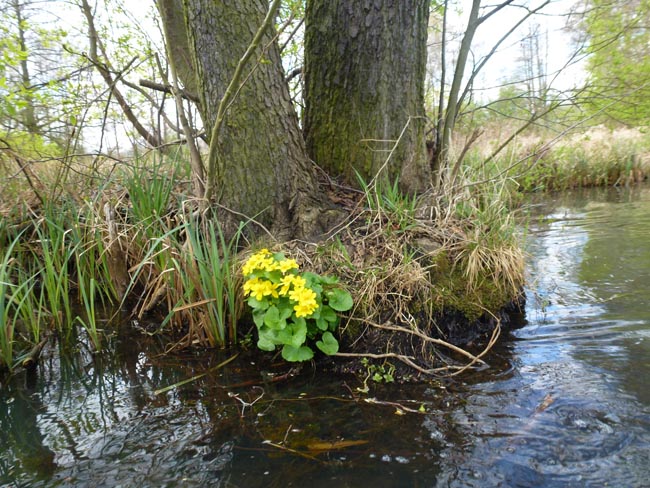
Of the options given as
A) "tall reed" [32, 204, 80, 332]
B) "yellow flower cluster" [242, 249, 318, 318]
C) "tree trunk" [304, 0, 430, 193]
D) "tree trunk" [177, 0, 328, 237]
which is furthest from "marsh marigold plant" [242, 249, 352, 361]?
"tall reed" [32, 204, 80, 332]

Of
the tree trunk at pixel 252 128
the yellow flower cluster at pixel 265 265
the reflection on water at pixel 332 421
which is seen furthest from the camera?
the tree trunk at pixel 252 128

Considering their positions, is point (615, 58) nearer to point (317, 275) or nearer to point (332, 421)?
point (317, 275)

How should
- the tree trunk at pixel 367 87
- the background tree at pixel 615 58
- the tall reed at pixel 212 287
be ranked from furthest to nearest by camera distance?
the background tree at pixel 615 58, the tree trunk at pixel 367 87, the tall reed at pixel 212 287

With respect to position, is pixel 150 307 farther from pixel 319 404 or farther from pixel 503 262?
pixel 503 262

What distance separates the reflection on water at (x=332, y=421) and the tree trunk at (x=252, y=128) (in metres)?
0.95

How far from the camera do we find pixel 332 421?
69.0 inches

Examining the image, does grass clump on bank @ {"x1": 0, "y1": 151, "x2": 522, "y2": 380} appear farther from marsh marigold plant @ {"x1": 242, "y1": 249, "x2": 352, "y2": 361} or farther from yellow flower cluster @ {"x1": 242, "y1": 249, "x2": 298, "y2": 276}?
yellow flower cluster @ {"x1": 242, "y1": 249, "x2": 298, "y2": 276}

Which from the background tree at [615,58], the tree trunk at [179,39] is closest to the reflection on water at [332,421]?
the background tree at [615,58]

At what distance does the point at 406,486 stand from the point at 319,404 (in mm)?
575

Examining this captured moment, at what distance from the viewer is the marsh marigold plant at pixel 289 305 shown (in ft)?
6.50

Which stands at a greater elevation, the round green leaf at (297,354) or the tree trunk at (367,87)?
the tree trunk at (367,87)

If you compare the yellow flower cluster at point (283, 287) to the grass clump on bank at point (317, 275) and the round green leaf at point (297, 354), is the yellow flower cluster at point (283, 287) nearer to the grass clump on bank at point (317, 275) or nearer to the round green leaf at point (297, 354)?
the grass clump on bank at point (317, 275)

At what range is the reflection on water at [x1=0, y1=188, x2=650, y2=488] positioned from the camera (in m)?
1.47

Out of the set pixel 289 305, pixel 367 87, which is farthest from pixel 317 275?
pixel 367 87
